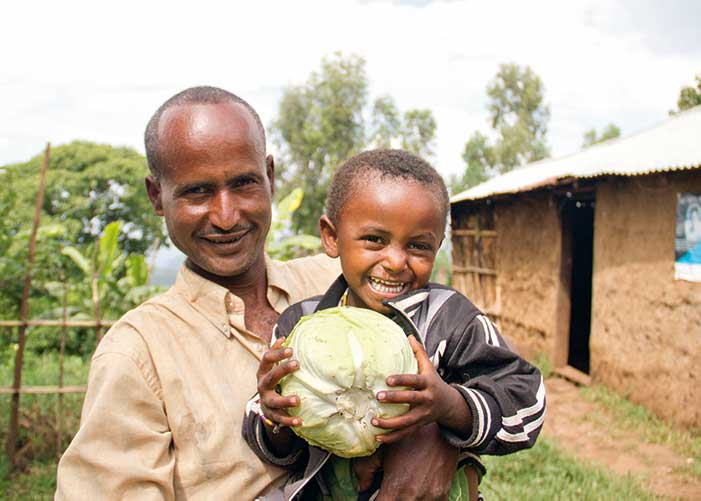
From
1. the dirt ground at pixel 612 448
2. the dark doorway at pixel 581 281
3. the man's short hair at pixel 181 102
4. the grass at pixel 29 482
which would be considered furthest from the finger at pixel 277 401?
the dark doorway at pixel 581 281

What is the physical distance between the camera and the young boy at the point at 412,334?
146 cm

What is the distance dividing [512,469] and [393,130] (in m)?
23.8

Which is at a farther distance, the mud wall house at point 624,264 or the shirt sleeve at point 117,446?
the mud wall house at point 624,264

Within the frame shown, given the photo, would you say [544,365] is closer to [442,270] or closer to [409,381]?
[409,381]

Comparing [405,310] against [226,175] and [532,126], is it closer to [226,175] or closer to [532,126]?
[226,175]

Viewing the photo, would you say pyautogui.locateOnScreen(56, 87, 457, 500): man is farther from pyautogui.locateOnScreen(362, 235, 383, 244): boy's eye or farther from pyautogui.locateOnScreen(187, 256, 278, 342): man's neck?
pyautogui.locateOnScreen(362, 235, 383, 244): boy's eye

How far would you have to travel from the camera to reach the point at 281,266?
2357 millimetres

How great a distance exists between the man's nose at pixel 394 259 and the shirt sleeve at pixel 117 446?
756 millimetres

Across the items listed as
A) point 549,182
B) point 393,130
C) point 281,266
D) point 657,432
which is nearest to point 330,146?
point 393,130

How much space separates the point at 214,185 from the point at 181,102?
0.98ft

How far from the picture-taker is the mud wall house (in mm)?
6184

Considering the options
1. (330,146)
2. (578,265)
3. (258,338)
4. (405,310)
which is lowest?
(578,265)

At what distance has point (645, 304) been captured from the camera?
6695 millimetres

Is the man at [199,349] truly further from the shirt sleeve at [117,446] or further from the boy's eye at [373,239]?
the boy's eye at [373,239]
